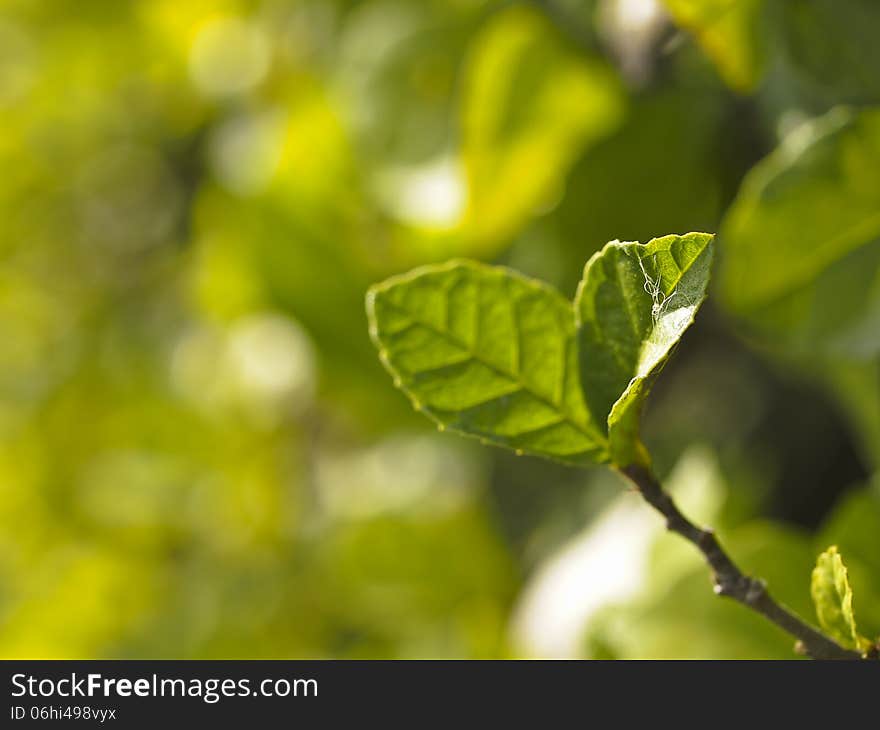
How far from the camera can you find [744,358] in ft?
1.94

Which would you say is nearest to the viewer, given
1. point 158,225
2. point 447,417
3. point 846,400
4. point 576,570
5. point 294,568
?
point 447,417

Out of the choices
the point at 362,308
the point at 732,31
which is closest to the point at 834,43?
the point at 732,31

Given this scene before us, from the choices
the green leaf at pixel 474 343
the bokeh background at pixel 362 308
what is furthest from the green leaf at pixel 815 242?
the green leaf at pixel 474 343

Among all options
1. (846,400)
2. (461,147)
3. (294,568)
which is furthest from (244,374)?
(846,400)

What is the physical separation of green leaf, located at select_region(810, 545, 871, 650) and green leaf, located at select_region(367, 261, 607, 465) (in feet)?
0.27

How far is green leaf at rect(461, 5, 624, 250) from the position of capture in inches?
21.1

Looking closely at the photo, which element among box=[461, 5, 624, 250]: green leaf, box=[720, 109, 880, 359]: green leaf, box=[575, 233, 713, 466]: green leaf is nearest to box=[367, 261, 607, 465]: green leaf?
box=[575, 233, 713, 466]: green leaf

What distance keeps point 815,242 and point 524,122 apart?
Answer: 0.20 metres

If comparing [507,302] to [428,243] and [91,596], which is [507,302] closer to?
[428,243]

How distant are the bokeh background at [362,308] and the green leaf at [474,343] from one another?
0.13m

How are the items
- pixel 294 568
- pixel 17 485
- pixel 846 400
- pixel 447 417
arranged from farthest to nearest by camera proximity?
→ pixel 17 485 < pixel 294 568 < pixel 846 400 < pixel 447 417

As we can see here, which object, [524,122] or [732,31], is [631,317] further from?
[524,122]

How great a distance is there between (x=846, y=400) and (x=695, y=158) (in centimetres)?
14

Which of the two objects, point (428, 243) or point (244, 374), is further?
point (244, 374)
